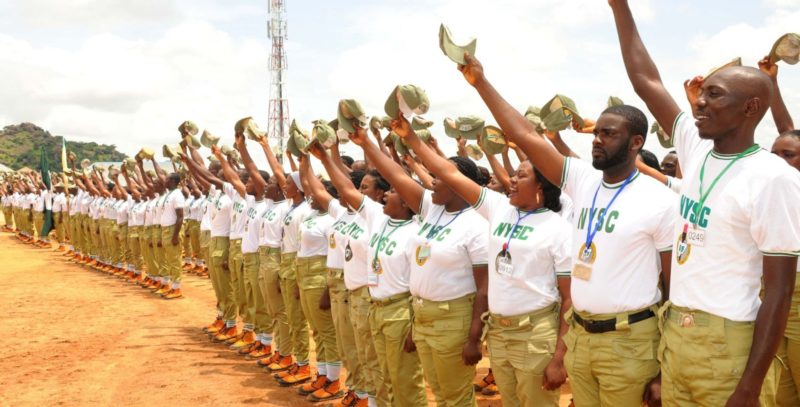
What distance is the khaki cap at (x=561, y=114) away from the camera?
4.39 m

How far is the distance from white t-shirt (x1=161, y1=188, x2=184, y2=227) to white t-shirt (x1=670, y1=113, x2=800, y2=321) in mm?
13864

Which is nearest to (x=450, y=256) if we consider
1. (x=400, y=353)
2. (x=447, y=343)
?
(x=447, y=343)

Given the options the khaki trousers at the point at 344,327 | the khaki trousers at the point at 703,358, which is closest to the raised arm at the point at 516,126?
the khaki trousers at the point at 703,358

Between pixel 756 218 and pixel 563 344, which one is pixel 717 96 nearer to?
pixel 756 218

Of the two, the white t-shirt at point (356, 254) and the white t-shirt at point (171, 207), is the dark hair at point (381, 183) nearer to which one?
the white t-shirt at point (356, 254)

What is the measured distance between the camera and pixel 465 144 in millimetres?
8500

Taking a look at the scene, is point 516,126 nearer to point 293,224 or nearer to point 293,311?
point 293,224

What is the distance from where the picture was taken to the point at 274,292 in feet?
30.7

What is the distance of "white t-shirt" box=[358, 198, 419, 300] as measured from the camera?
574 centimetres

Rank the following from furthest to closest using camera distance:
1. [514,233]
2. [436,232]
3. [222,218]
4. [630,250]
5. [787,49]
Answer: [222,218] → [436,232] → [514,233] → [787,49] → [630,250]

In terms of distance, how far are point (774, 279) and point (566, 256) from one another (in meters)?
1.57

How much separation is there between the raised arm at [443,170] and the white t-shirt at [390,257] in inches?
29.0

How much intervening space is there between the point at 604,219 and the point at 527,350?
46.3 inches

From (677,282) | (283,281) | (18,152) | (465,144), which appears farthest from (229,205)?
(18,152)
